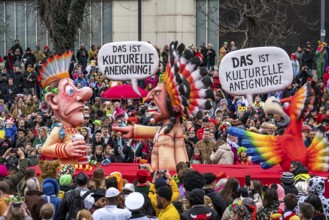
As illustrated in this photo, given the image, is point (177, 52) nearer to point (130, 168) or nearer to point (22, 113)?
point (130, 168)

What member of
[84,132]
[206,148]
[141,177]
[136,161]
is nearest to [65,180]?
[141,177]

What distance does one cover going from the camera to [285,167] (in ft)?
63.6

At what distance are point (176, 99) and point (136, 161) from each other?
2959 mm

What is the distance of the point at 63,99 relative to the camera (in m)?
20.2

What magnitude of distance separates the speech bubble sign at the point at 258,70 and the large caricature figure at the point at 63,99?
247 centimetres

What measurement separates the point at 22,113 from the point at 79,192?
15.0 metres

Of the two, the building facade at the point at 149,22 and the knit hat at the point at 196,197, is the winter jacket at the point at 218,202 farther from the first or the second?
the building facade at the point at 149,22

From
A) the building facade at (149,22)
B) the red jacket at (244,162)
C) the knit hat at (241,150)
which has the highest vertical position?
the building facade at (149,22)

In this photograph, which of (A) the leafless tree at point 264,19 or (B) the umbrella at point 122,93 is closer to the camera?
(B) the umbrella at point 122,93

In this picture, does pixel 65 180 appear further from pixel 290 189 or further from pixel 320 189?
pixel 320 189

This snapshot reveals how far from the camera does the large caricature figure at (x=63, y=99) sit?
65.2 feet

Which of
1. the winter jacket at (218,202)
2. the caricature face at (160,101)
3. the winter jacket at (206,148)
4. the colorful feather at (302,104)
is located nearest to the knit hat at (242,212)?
the winter jacket at (218,202)

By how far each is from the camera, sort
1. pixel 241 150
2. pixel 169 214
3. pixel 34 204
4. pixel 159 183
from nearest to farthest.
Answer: pixel 169 214 < pixel 34 204 < pixel 159 183 < pixel 241 150

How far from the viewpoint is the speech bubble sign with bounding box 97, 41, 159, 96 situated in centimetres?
2209
